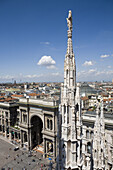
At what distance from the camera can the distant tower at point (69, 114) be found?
9.67 metres

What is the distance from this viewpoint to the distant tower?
31.7 feet

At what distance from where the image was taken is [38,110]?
119 ft

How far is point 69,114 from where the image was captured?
9.91 meters

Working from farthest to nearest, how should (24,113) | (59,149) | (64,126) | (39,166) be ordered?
1. (24,113)
2. (39,166)
3. (59,149)
4. (64,126)

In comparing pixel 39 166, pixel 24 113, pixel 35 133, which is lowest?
pixel 39 166

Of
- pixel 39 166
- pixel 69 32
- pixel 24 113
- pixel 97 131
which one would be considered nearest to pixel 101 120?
pixel 97 131

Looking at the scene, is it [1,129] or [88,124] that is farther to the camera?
[1,129]

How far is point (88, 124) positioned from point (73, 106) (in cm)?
2102

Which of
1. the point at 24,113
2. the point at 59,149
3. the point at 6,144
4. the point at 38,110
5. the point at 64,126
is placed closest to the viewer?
the point at 64,126

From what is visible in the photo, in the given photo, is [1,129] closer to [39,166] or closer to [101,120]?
[39,166]

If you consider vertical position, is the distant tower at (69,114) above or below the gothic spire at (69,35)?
below

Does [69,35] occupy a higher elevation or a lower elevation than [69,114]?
higher

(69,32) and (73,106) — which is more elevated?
(69,32)

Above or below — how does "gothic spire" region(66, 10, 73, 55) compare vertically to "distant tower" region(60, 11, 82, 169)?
above
